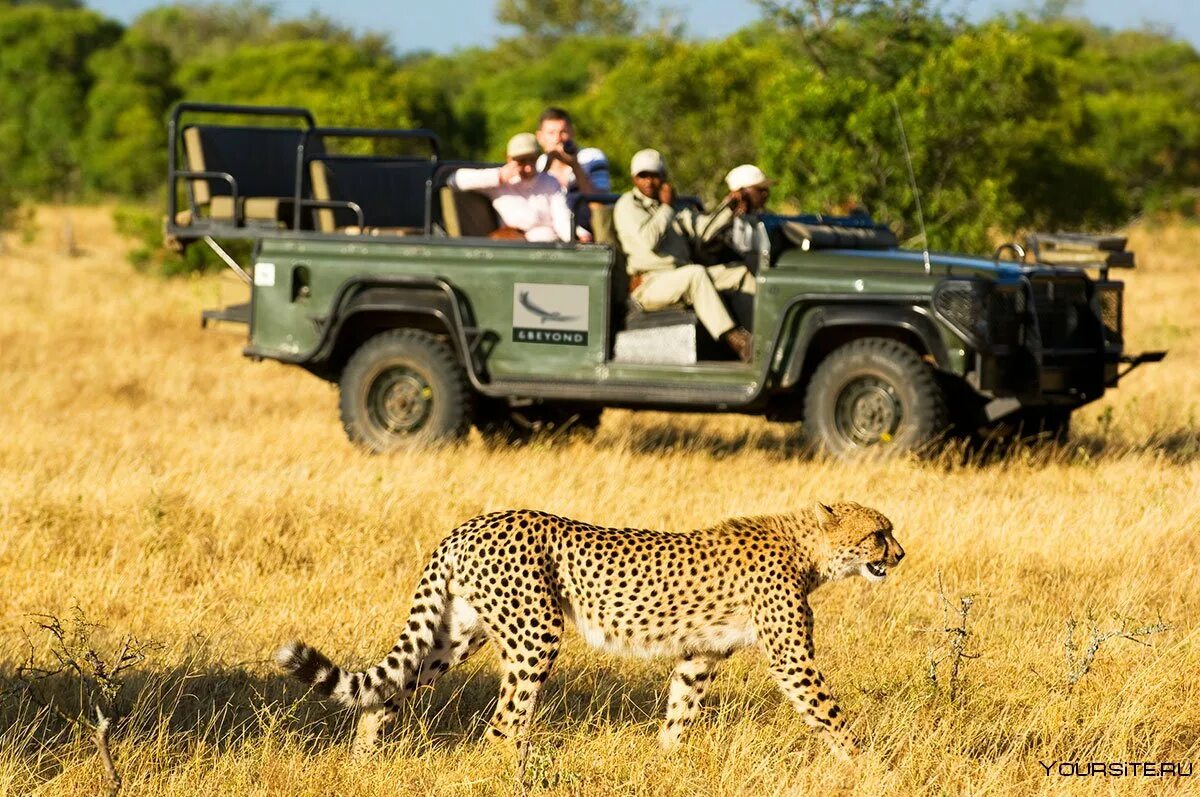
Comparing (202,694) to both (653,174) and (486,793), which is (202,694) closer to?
(486,793)

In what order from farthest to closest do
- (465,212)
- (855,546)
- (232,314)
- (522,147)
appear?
(232,314) < (465,212) < (522,147) < (855,546)

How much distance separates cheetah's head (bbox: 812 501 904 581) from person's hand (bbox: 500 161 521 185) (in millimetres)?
5334

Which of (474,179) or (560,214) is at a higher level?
(474,179)

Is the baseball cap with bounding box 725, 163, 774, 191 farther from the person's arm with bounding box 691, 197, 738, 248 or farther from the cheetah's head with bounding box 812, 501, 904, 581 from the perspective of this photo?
the cheetah's head with bounding box 812, 501, 904, 581

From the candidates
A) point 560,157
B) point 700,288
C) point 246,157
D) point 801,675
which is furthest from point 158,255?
point 801,675

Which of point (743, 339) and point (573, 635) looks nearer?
point (573, 635)

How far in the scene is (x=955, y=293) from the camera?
8711 mm

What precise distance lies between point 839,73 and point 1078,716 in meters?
12.4

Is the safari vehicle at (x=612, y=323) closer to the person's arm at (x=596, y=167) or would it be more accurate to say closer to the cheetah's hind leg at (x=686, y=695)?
the person's arm at (x=596, y=167)

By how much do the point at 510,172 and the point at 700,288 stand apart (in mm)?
1436

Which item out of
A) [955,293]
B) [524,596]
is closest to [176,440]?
[955,293]

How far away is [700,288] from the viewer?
9.12 meters

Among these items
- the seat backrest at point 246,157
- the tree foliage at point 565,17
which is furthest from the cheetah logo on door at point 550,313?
the tree foliage at point 565,17
